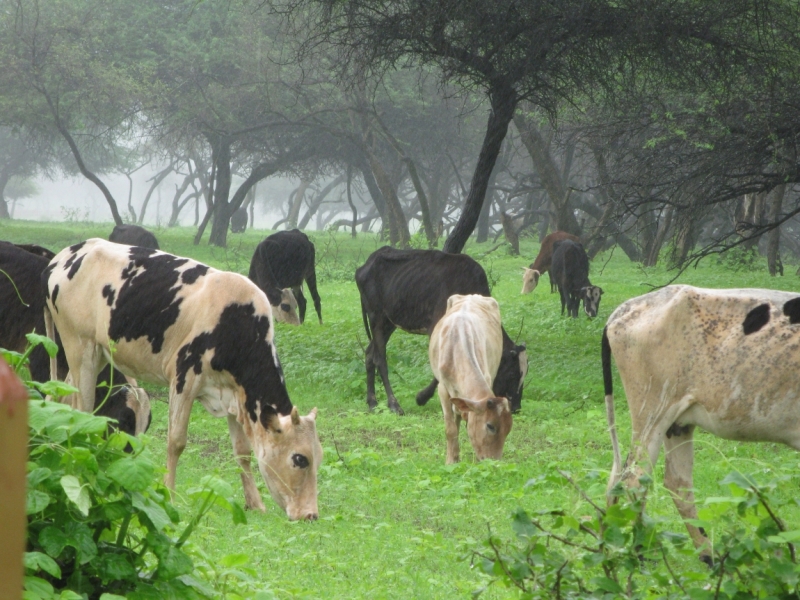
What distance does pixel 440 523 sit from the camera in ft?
21.0

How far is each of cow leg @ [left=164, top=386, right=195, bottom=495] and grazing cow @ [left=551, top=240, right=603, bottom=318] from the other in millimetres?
11453

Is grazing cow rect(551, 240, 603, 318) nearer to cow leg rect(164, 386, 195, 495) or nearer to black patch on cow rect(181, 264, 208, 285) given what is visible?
black patch on cow rect(181, 264, 208, 285)

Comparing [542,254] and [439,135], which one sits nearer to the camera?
[542,254]

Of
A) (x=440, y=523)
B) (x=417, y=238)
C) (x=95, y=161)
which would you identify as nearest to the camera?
(x=440, y=523)

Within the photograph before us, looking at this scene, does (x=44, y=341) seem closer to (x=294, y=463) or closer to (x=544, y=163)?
(x=294, y=463)

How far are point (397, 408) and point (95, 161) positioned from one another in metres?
47.6

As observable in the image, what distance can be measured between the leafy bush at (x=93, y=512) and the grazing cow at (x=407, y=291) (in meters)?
7.99

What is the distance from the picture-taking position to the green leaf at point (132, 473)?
271 cm

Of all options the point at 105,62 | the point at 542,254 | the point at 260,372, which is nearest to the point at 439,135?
the point at 105,62

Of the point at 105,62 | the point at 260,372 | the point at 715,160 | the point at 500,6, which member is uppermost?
the point at 105,62

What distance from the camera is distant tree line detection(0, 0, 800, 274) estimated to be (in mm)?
12320

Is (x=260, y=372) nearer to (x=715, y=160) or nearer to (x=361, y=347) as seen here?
(x=361, y=347)

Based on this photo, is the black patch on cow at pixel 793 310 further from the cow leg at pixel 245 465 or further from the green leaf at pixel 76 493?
the green leaf at pixel 76 493

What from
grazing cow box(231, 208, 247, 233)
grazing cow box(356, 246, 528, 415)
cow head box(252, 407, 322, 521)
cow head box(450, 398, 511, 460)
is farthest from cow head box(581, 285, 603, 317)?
grazing cow box(231, 208, 247, 233)
